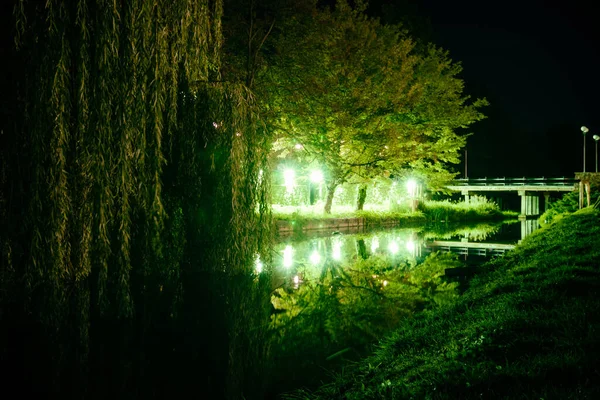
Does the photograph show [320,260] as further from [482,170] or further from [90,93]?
[482,170]

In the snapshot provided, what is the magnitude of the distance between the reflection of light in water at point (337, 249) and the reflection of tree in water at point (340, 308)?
118 cm

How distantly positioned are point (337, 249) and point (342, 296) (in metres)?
6.03

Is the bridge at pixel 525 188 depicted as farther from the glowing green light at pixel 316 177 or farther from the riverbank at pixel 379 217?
the glowing green light at pixel 316 177

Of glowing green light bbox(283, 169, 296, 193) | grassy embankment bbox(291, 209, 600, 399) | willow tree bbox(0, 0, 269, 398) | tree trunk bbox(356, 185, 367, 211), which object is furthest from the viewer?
tree trunk bbox(356, 185, 367, 211)

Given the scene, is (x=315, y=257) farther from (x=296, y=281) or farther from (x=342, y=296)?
(x=342, y=296)

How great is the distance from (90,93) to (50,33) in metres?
0.61

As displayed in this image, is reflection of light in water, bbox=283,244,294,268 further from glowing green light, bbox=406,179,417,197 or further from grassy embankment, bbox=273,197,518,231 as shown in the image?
glowing green light, bbox=406,179,417,197

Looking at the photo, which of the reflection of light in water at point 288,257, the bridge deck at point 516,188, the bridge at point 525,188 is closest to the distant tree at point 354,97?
the reflection of light in water at point 288,257

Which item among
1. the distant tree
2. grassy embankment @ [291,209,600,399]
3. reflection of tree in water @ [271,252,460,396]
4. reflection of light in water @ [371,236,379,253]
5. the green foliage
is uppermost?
the distant tree

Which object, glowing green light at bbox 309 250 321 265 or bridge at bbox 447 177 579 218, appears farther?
bridge at bbox 447 177 579 218

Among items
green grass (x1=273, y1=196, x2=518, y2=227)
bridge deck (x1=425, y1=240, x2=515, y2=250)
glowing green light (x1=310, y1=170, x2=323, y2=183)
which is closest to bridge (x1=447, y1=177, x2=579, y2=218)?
→ green grass (x1=273, y1=196, x2=518, y2=227)

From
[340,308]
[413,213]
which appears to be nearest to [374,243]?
[340,308]

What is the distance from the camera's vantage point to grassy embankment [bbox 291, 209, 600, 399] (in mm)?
2830

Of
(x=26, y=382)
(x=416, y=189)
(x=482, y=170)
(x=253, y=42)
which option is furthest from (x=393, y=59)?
(x=482, y=170)
